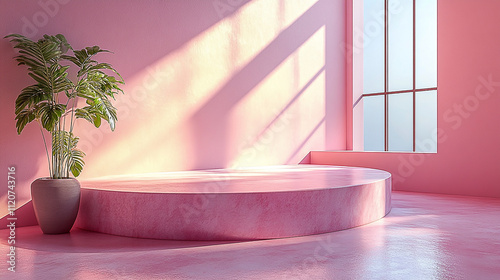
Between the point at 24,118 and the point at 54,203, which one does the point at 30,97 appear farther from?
the point at 54,203

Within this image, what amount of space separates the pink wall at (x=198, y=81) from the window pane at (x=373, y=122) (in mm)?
699

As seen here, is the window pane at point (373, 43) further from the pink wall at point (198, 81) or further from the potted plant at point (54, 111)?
the potted plant at point (54, 111)

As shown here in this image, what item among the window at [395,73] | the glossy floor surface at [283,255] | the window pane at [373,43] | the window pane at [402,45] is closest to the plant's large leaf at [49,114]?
the glossy floor surface at [283,255]

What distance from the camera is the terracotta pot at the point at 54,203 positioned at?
423 cm

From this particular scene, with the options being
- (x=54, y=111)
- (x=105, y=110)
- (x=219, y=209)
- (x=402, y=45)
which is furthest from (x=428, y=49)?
(x=54, y=111)

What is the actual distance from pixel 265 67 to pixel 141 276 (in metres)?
5.24

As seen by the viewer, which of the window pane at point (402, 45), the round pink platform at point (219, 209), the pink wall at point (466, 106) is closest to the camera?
the round pink platform at point (219, 209)

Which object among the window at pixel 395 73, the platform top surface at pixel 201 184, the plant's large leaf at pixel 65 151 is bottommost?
the platform top surface at pixel 201 184

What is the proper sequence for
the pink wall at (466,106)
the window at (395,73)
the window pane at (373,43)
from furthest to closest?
the window pane at (373,43)
the window at (395,73)
the pink wall at (466,106)

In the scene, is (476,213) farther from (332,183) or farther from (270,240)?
(270,240)

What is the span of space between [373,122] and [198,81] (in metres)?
5.15

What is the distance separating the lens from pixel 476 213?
530 cm

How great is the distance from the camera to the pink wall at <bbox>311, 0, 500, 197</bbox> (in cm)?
664

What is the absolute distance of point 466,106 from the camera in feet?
22.7
